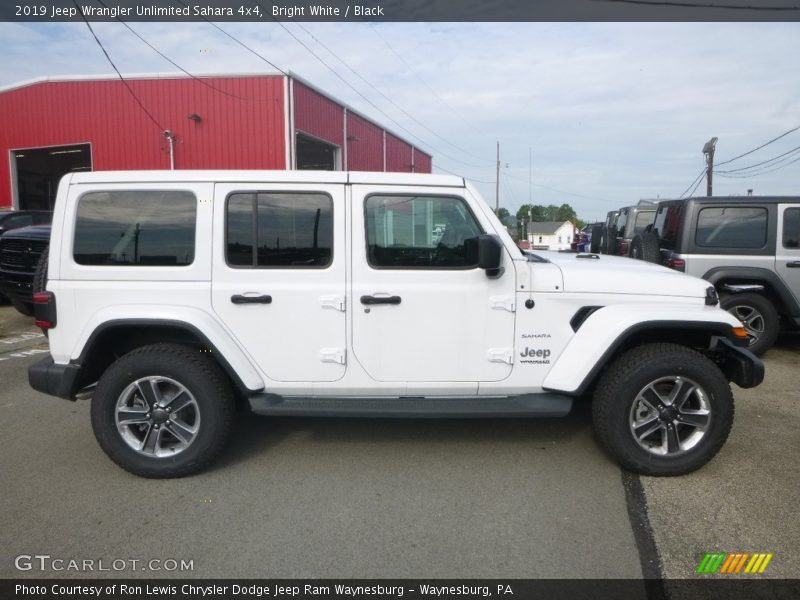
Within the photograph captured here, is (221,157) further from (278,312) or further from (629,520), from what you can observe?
(629,520)

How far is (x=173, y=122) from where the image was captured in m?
16.5

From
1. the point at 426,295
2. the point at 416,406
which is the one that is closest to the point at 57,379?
the point at 416,406

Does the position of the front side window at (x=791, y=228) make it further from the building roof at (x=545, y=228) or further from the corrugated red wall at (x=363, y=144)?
the building roof at (x=545, y=228)

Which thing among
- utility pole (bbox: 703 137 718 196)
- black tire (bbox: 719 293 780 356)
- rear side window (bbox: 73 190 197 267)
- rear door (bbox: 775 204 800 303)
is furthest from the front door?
utility pole (bbox: 703 137 718 196)

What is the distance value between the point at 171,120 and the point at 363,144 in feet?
24.1

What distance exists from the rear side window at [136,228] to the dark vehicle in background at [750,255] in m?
5.98

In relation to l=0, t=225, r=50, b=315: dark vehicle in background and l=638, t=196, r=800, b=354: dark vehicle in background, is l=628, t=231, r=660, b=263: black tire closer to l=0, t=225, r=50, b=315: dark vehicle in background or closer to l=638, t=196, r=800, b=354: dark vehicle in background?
l=638, t=196, r=800, b=354: dark vehicle in background

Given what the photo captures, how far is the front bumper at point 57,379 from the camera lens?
3.76m

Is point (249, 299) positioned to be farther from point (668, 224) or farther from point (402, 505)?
point (668, 224)

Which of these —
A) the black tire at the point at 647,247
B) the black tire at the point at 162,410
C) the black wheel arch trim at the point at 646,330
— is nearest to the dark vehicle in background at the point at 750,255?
the black tire at the point at 647,247

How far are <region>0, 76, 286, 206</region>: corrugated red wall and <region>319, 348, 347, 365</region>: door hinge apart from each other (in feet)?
42.9

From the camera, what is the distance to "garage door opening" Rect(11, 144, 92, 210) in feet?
64.5

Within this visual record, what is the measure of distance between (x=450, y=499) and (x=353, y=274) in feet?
4.98

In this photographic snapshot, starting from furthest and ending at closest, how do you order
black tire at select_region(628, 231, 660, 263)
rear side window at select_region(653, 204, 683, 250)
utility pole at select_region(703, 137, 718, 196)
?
utility pole at select_region(703, 137, 718, 196) < black tire at select_region(628, 231, 660, 263) < rear side window at select_region(653, 204, 683, 250)
